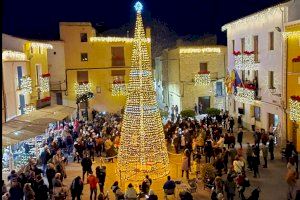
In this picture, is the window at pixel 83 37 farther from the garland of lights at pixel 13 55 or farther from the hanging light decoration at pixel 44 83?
the garland of lights at pixel 13 55

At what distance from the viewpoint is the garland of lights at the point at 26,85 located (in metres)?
25.9

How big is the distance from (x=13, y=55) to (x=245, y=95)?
17.2 meters

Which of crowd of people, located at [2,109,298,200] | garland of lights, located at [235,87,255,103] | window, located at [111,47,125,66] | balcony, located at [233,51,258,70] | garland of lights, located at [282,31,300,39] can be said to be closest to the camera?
crowd of people, located at [2,109,298,200]

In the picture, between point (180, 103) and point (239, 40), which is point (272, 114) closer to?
point (239, 40)

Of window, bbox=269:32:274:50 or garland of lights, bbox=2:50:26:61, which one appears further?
window, bbox=269:32:274:50

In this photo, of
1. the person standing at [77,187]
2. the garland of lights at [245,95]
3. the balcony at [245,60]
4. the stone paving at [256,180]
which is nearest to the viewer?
the person standing at [77,187]

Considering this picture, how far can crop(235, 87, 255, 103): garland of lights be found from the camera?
98.1 ft

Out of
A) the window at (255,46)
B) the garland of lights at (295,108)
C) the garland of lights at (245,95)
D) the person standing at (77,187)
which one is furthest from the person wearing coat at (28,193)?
the window at (255,46)

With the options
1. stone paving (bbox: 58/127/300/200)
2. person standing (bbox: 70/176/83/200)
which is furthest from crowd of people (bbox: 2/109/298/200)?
stone paving (bbox: 58/127/300/200)

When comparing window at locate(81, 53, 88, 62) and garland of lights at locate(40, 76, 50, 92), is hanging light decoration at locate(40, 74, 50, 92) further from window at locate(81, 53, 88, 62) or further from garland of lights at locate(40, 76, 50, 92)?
window at locate(81, 53, 88, 62)

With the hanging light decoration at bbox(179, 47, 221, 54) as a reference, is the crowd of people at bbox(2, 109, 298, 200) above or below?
below

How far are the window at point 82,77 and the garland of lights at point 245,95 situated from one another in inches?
659

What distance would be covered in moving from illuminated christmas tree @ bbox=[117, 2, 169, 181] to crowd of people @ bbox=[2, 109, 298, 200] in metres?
1.51

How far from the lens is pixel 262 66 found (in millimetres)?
28734
